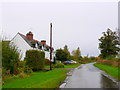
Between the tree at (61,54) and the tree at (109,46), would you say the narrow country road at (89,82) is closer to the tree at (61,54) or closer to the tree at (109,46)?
the tree at (61,54)

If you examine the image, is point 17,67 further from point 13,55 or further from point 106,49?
point 106,49

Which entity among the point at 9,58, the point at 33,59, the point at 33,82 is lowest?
the point at 33,82

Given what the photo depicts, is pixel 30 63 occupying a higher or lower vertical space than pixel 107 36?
lower

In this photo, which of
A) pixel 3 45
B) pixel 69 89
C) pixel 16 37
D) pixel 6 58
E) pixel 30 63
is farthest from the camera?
pixel 16 37

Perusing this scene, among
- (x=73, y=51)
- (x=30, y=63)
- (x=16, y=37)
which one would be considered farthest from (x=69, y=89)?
(x=73, y=51)

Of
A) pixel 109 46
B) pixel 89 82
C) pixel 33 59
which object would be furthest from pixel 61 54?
pixel 89 82

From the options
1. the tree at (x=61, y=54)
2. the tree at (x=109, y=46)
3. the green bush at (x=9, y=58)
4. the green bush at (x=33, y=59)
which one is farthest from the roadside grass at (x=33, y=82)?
the tree at (x=109, y=46)

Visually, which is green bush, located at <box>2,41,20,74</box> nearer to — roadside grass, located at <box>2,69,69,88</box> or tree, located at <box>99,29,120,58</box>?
roadside grass, located at <box>2,69,69,88</box>

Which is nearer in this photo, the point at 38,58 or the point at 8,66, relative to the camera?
the point at 8,66

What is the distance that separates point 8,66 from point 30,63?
644 centimetres

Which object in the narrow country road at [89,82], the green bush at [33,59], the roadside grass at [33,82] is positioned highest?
the green bush at [33,59]

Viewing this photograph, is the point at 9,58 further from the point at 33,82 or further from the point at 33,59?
the point at 33,59

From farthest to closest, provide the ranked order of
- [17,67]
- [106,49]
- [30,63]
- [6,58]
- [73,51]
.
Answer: [73,51] < [106,49] < [30,63] < [17,67] < [6,58]

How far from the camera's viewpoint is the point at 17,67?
15.9 meters
